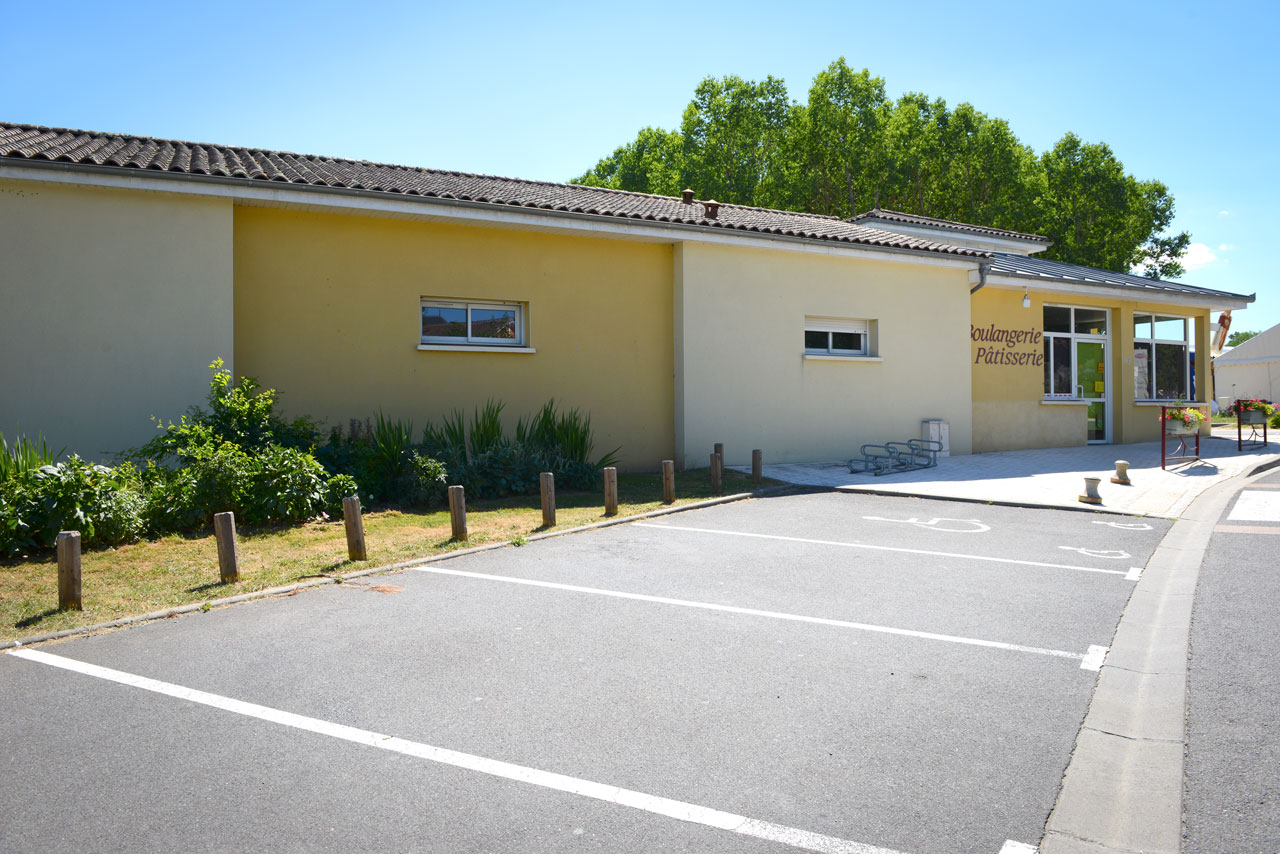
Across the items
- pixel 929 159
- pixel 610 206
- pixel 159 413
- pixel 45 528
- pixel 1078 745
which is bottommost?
pixel 1078 745

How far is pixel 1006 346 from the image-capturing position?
59.7 feet

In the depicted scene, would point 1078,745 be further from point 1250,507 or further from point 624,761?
point 1250,507

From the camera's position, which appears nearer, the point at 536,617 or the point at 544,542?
the point at 536,617

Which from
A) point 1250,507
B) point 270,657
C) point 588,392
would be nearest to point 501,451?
point 588,392

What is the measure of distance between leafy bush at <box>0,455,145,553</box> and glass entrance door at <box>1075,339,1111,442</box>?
19.5 m

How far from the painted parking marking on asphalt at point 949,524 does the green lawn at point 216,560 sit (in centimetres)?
275

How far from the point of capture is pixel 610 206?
46.5 feet

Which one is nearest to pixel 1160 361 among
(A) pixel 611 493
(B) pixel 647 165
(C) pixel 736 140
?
(A) pixel 611 493

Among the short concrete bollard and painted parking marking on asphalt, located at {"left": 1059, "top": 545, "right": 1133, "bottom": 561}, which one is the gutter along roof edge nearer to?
the short concrete bollard

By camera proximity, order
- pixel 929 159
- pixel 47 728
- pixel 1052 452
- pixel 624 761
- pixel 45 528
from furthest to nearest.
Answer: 1. pixel 929 159
2. pixel 1052 452
3. pixel 45 528
4. pixel 47 728
5. pixel 624 761

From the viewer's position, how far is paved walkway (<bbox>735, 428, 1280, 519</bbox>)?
11219 millimetres

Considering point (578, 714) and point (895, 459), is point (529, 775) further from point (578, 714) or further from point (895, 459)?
point (895, 459)

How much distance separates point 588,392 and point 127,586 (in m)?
7.95

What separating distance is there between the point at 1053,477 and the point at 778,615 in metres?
9.48
